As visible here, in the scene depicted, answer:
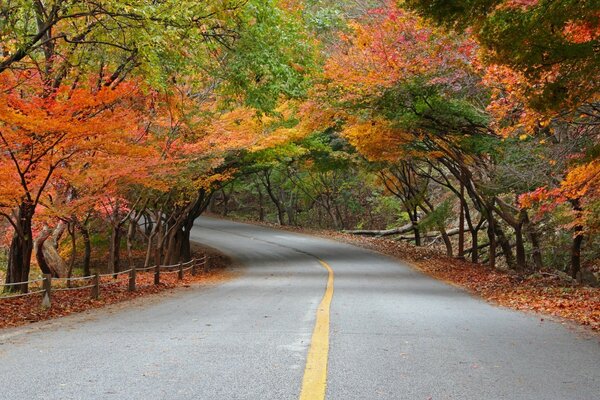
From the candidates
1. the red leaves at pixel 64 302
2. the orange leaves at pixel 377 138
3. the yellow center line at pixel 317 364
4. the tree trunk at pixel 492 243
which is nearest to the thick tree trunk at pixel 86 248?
the red leaves at pixel 64 302

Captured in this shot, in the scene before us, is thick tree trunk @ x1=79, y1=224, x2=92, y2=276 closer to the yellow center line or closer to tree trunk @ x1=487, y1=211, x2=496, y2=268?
the yellow center line

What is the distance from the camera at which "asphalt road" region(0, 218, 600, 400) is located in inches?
180

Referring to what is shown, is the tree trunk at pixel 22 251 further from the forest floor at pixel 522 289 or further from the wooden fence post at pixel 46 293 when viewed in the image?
the forest floor at pixel 522 289

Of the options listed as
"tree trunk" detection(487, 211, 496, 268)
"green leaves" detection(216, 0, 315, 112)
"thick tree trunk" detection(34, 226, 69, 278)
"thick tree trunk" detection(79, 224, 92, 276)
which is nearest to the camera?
"green leaves" detection(216, 0, 315, 112)

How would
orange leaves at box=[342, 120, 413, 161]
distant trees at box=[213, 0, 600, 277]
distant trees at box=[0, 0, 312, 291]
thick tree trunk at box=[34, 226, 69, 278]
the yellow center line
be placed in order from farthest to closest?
orange leaves at box=[342, 120, 413, 161]
thick tree trunk at box=[34, 226, 69, 278]
distant trees at box=[0, 0, 312, 291]
distant trees at box=[213, 0, 600, 277]
the yellow center line

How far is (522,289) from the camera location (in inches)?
572

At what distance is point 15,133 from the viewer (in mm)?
10492

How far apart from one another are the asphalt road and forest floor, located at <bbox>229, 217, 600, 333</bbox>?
0.90 meters

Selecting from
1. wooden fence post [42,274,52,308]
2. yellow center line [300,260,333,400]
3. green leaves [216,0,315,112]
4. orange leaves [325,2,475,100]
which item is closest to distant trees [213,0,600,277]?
orange leaves [325,2,475,100]

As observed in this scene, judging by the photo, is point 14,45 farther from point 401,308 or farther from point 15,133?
point 401,308


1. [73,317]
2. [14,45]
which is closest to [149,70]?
[14,45]

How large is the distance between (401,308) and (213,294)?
567 centimetres

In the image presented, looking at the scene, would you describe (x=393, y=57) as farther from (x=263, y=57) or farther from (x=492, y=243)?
(x=492, y=243)

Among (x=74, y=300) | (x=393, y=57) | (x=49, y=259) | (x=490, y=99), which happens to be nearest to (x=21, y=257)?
(x=74, y=300)
